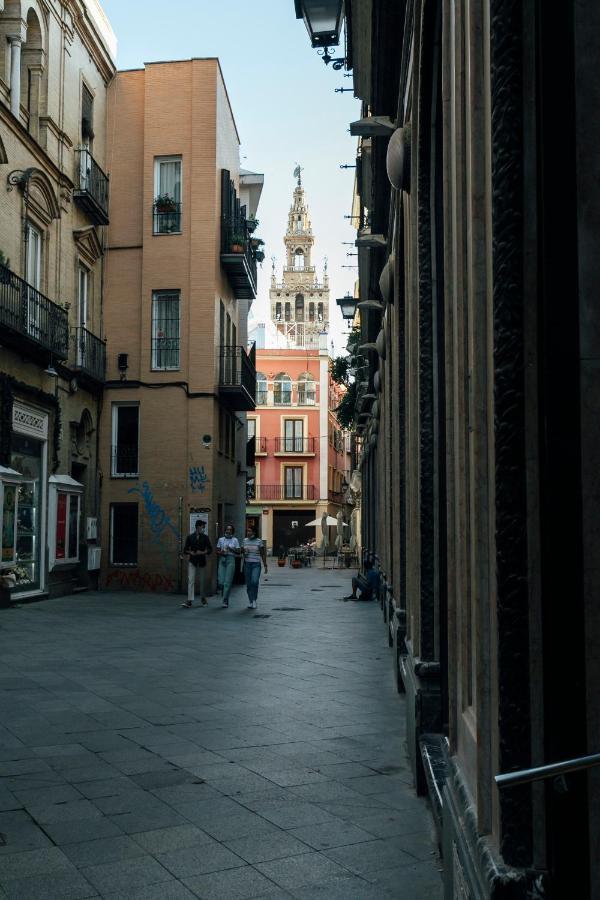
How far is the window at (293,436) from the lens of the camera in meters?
65.8

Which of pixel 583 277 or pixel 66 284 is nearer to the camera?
pixel 583 277

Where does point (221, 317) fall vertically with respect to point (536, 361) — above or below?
above

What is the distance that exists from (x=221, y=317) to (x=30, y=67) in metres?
8.29

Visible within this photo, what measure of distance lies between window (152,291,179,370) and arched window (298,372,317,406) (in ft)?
136

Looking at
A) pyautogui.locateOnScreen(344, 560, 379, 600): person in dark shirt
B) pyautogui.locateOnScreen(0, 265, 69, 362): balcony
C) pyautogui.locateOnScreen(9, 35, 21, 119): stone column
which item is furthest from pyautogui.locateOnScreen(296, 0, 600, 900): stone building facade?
pyautogui.locateOnScreen(344, 560, 379, 600): person in dark shirt

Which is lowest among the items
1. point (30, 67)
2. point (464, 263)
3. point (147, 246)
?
point (464, 263)

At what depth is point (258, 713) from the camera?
26.8 feet

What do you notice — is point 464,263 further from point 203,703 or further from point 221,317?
point 221,317

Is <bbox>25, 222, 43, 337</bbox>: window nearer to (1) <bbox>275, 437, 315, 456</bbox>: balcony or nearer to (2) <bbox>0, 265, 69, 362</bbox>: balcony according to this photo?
(2) <bbox>0, 265, 69, 362</bbox>: balcony

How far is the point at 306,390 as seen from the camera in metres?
66.6

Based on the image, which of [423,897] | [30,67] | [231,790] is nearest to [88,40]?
[30,67]

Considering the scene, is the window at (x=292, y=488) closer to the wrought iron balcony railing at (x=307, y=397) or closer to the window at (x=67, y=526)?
the wrought iron balcony railing at (x=307, y=397)

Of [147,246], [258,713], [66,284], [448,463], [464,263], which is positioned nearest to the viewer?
[464,263]

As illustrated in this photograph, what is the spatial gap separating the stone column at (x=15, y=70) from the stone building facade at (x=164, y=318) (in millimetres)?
6181
